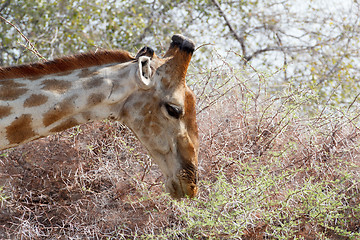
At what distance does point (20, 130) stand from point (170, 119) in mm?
917

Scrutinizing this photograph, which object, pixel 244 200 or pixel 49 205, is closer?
pixel 244 200

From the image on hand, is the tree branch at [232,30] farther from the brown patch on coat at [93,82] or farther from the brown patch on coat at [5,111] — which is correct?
the brown patch on coat at [5,111]

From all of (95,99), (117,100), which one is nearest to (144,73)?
(117,100)

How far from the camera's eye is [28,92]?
130 inches

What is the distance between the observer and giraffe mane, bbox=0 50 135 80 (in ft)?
11.0

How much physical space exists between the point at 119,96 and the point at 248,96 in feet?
5.00

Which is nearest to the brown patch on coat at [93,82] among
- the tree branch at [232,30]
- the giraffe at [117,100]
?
the giraffe at [117,100]

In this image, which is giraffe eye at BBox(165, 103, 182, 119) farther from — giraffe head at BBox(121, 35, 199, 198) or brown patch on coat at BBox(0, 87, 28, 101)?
brown patch on coat at BBox(0, 87, 28, 101)

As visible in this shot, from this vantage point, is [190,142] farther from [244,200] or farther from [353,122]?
[353,122]

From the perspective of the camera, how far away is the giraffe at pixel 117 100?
10.7 ft

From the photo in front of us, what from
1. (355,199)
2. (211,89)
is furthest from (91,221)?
(355,199)

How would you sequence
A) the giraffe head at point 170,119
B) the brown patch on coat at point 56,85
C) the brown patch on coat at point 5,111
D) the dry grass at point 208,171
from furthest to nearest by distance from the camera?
the dry grass at point 208,171 → the giraffe head at point 170,119 → the brown patch on coat at point 56,85 → the brown patch on coat at point 5,111

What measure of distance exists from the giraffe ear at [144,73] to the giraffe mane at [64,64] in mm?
163

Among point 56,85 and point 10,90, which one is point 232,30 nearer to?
point 56,85
